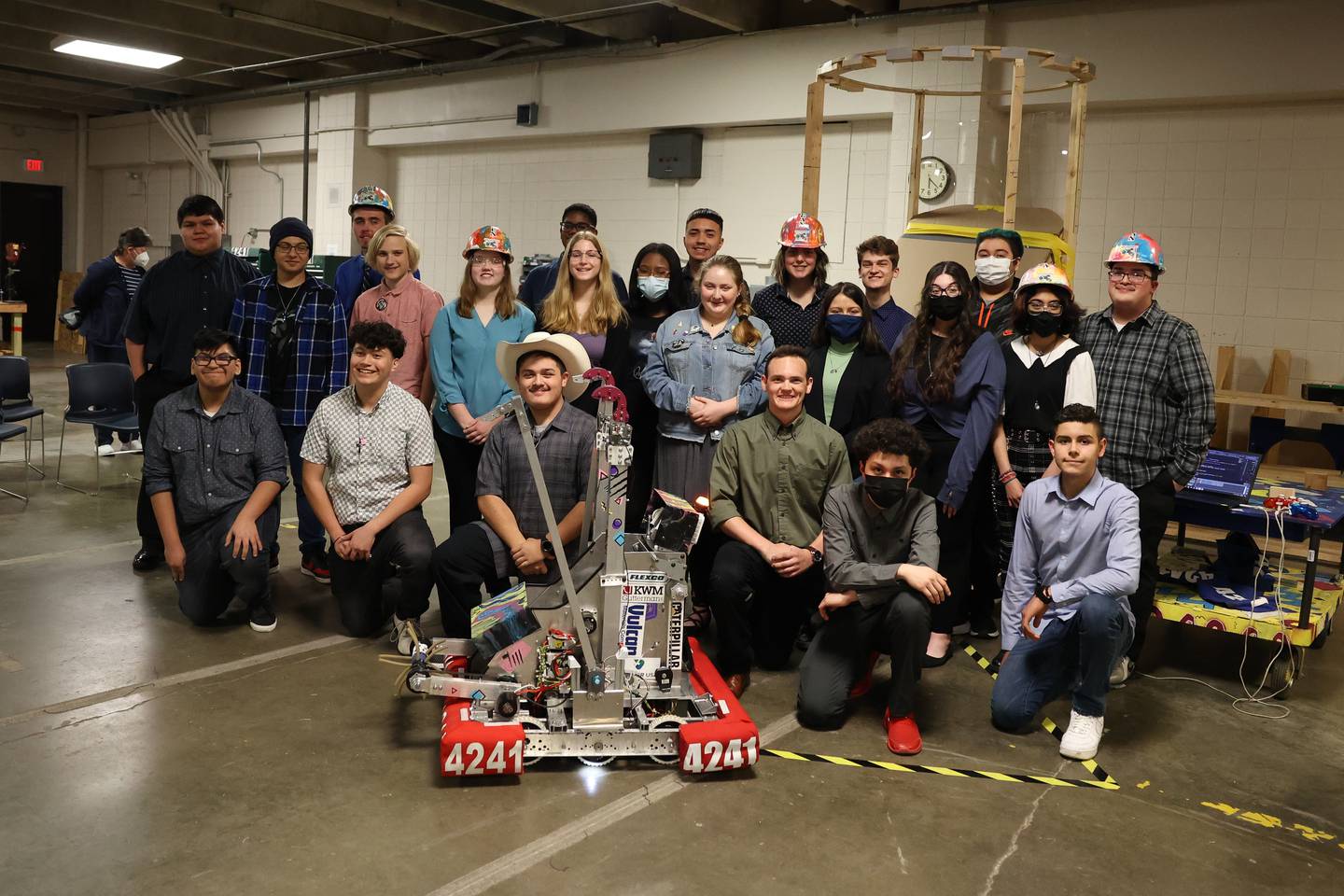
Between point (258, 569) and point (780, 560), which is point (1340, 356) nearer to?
point (780, 560)

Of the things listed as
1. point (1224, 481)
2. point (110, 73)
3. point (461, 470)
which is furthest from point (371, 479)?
point (110, 73)

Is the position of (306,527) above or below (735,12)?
below

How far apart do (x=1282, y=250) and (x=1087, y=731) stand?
4.90 meters

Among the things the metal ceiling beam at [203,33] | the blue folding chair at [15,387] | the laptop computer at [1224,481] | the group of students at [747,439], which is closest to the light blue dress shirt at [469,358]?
the group of students at [747,439]

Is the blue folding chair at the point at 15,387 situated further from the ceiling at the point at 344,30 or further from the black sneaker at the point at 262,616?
the ceiling at the point at 344,30

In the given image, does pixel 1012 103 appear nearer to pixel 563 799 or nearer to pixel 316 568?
pixel 316 568

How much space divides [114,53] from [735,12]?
729 centimetres

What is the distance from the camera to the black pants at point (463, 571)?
3.74 m

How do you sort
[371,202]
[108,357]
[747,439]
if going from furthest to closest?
[108,357]
[371,202]
[747,439]

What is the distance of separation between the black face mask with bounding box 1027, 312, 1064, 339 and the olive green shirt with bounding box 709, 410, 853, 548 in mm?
893

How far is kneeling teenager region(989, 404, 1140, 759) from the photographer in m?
3.40

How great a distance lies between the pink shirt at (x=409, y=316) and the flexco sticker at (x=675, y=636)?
2033 mm

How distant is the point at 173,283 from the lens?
4.83 meters

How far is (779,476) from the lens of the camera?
149 inches
